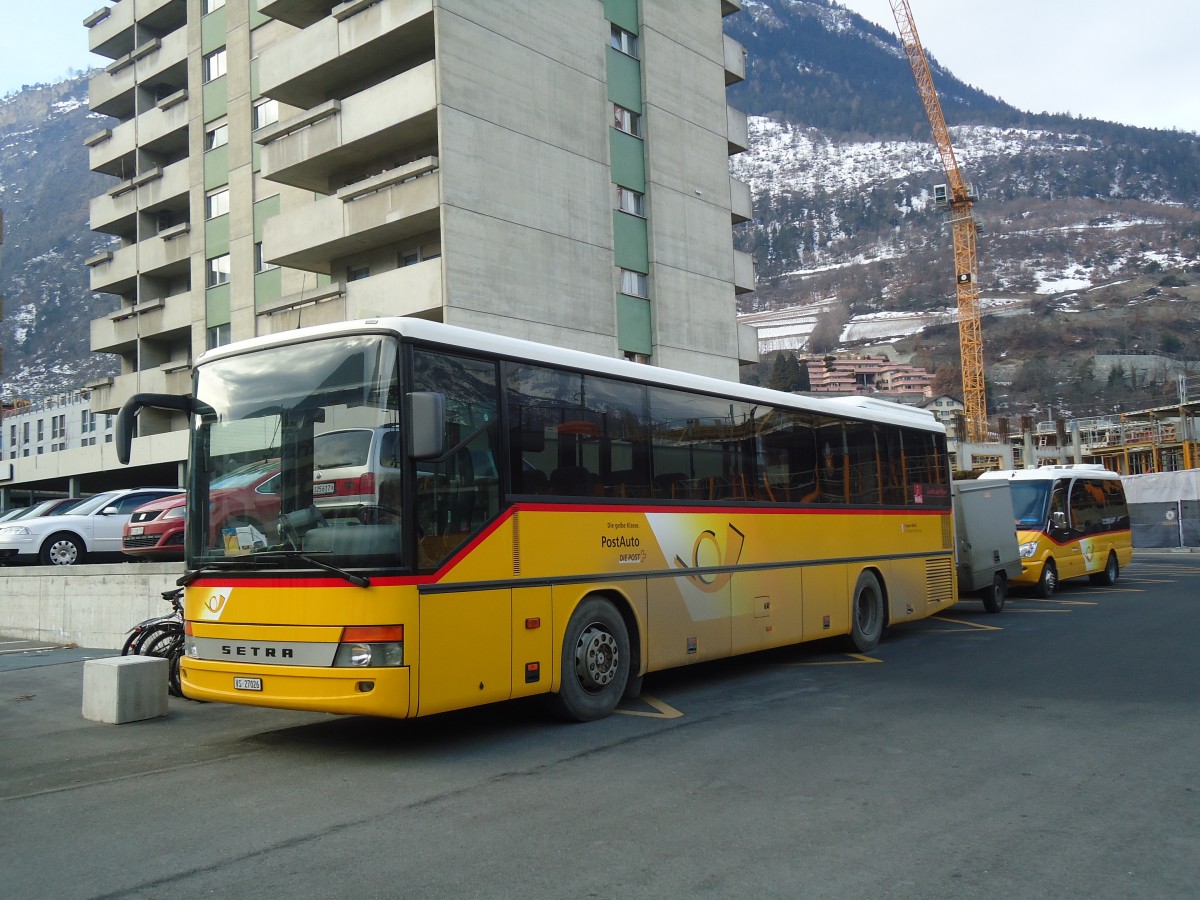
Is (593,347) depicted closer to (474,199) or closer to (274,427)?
(474,199)

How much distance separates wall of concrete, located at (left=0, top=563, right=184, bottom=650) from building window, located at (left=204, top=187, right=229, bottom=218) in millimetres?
25167

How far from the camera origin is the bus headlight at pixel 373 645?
24.5 feet

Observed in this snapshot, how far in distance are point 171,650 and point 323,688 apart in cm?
479

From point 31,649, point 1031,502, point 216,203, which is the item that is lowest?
point 31,649

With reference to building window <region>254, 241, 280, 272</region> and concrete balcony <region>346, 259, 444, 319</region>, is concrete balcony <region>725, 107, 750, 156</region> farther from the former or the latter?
building window <region>254, 241, 280, 272</region>

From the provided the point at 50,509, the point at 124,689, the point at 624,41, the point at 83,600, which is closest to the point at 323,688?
the point at 124,689

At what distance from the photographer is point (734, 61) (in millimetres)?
40125

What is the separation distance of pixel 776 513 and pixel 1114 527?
1669 centimetres

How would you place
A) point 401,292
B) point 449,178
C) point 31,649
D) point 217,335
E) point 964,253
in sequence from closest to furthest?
point 31,649 < point 449,178 < point 401,292 < point 217,335 < point 964,253

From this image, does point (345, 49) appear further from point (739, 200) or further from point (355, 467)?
point (355, 467)

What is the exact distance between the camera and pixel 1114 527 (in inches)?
1003

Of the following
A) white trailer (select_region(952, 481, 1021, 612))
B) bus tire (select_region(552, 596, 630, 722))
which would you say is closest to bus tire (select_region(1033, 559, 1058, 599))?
white trailer (select_region(952, 481, 1021, 612))

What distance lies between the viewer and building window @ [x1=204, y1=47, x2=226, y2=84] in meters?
41.6

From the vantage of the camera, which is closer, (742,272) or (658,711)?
(658,711)
